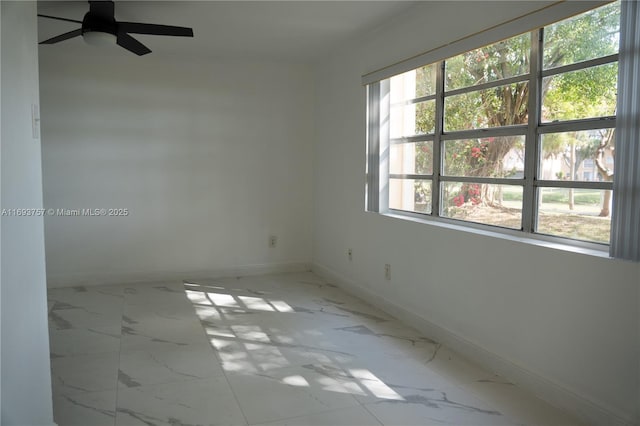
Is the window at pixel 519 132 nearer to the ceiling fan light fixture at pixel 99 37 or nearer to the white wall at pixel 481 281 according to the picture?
the white wall at pixel 481 281

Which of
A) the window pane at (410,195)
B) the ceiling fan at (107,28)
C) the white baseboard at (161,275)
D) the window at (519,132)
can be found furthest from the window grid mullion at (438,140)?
the white baseboard at (161,275)

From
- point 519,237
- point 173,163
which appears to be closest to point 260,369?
point 519,237

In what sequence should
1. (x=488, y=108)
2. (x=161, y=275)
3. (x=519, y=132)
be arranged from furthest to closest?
(x=161, y=275)
(x=488, y=108)
(x=519, y=132)

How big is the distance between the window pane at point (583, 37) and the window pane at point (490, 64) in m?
0.17

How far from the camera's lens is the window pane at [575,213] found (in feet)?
7.99

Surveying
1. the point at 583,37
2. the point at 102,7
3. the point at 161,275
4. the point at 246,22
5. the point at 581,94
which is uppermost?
the point at 246,22

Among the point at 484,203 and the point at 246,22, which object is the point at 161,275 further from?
the point at 484,203

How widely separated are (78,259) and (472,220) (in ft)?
12.9

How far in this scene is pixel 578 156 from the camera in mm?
2574

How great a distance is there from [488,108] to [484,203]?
0.62m

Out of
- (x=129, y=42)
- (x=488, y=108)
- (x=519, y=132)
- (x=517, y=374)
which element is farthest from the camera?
(x=129, y=42)

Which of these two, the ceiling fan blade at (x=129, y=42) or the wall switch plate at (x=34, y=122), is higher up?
the ceiling fan blade at (x=129, y=42)

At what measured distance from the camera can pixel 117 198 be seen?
5164mm

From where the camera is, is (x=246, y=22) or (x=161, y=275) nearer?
(x=246, y=22)
